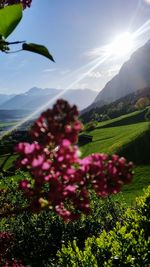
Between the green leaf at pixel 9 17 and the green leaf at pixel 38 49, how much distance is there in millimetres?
221

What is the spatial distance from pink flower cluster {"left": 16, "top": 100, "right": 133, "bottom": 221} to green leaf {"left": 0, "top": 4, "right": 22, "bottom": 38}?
1.13 meters

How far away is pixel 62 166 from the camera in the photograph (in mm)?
1996

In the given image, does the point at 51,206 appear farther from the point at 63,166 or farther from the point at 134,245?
the point at 134,245

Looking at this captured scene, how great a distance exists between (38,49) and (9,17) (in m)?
0.43

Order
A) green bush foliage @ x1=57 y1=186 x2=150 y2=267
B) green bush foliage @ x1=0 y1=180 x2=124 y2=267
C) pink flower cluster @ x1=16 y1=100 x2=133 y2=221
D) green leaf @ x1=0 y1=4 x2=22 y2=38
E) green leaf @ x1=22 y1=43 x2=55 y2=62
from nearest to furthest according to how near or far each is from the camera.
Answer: pink flower cluster @ x1=16 y1=100 x2=133 y2=221 < green leaf @ x1=0 y1=4 x2=22 y2=38 < green leaf @ x1=22 y1=43 x2=55 y2=62 < green bush foliage @ x1=57 y1=186 x2=150 y2=267 < green bush foliage @ x1=0 y1=180 x2=124 y2=267

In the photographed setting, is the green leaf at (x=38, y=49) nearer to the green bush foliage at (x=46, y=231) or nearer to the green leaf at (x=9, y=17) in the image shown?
the green leaf at (x=9, y=17)

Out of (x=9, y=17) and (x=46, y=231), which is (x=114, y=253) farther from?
(x=9, y=17)

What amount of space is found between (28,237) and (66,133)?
52.4ft

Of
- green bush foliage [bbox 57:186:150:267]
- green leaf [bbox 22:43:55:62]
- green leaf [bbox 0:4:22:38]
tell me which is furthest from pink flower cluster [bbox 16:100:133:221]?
green bush foliage [bbox 57:186:150:267]

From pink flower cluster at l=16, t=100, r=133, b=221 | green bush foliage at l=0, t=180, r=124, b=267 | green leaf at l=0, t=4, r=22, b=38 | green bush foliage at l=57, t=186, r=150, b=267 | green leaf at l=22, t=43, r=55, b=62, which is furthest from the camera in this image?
green bush foliage at l=0, t=180, r=124, b=267

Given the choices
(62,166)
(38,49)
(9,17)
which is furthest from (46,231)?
(62,166)

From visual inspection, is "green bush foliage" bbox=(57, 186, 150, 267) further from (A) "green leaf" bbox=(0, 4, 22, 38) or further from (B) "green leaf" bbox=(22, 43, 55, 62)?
(A) "green leaf" bbox=(0, 4, 22, 38)

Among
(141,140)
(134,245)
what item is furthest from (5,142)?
(141,140)

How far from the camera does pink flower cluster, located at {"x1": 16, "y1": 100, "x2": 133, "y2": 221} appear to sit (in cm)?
188
